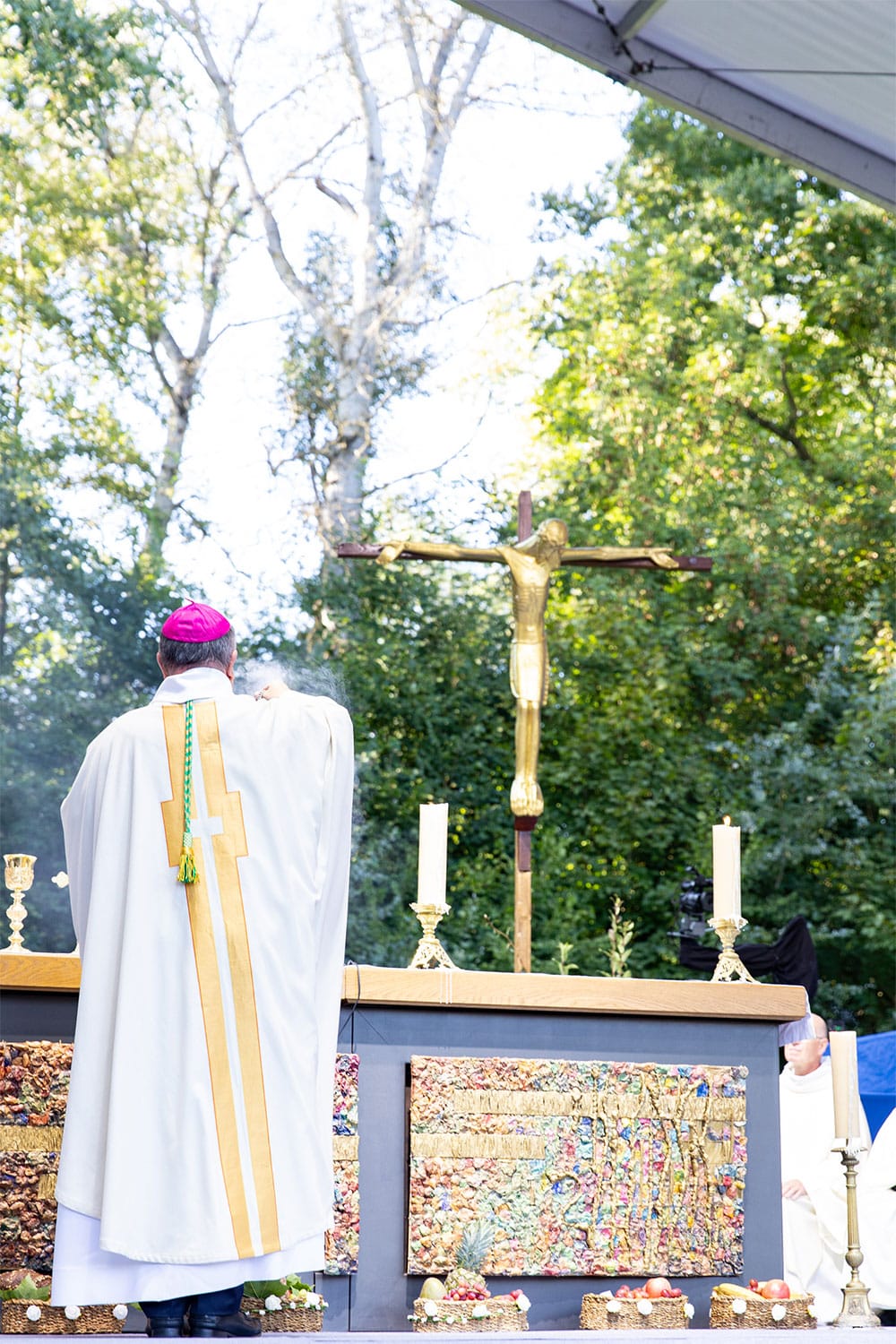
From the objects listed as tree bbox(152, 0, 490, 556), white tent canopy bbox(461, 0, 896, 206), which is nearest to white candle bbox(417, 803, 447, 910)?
white tent canopy bbox(461, 0, 896, 206)

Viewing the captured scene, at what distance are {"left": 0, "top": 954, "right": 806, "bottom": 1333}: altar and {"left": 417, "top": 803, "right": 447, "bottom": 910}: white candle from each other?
0.17 m

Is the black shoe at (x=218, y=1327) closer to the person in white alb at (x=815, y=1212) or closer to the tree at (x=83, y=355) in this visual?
the person in white alb at (x=815, y=1212)

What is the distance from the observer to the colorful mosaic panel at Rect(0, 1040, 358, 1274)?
3.09 metres

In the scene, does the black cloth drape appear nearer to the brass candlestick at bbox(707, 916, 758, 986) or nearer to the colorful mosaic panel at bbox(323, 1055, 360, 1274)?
the brass candlestick at bbox(707, 916, 758, 986)

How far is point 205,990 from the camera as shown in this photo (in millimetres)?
2701

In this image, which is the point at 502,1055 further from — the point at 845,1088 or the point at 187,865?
the point at 187,865

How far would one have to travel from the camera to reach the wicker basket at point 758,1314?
3.27 metres

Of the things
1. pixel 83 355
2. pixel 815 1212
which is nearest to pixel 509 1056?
pixel 815 1212

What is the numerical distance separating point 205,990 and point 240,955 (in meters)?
0.08

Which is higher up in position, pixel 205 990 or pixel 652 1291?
pixel 205 990

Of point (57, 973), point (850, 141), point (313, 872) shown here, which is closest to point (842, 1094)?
point (313, 872)

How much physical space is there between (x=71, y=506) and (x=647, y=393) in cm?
412

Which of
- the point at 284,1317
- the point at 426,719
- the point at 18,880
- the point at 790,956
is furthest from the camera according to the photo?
the point at 426,719

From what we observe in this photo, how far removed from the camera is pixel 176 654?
9.52ft
